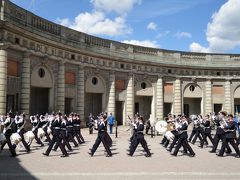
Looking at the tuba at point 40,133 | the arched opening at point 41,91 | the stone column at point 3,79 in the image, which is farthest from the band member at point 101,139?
the arched opening at point 41,91

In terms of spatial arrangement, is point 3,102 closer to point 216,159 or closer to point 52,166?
point 52,166

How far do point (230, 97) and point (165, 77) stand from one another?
8.45 m

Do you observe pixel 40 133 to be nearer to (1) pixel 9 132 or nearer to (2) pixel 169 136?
(1) pixel 9 132

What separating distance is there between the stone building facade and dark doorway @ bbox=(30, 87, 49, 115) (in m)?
0.08

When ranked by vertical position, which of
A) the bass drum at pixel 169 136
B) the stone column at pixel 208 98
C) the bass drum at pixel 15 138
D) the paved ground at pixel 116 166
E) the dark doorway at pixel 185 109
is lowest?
the paved ground at pixel 116 166

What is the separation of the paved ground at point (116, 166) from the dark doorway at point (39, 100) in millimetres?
10894

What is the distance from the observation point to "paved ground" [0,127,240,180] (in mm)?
10242

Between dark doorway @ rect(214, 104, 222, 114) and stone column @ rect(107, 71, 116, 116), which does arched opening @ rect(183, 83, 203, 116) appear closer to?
dark doorway @ rect(214, 104, 222, 114)

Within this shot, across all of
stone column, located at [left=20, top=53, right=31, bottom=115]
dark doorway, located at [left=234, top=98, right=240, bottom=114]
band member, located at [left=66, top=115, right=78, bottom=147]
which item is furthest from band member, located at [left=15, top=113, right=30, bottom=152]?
dark doorway, located at [left=234, top=98, right=240, bottom=114]

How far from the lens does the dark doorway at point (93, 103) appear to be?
3201 centimetres

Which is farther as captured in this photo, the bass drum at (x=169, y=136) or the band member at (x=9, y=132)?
the bass drum at (x=169, y=136)

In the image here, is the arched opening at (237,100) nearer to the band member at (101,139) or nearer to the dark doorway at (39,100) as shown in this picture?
the dark doorway at (39,100)

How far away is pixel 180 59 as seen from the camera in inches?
1497

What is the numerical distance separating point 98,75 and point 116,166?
2050cm
